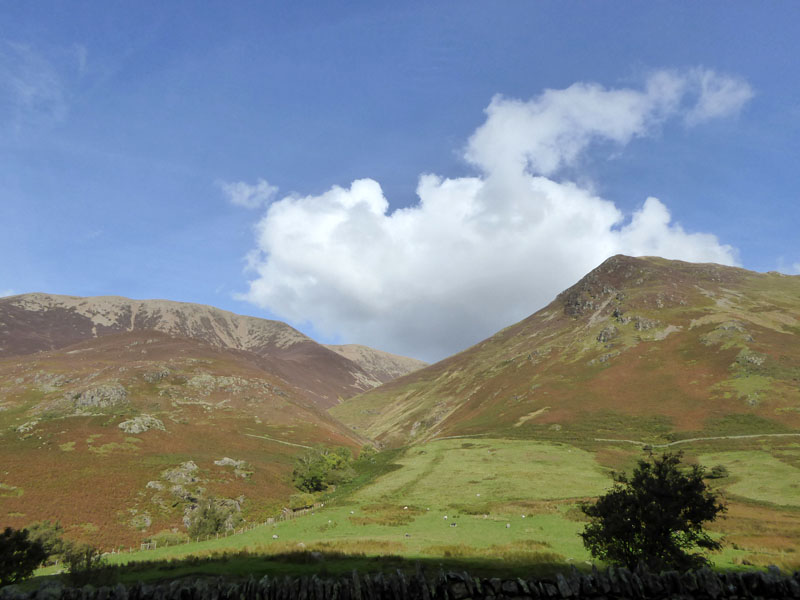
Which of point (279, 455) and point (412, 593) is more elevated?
point (412, 593)

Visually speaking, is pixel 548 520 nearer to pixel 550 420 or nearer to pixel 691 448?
pixel 691 448

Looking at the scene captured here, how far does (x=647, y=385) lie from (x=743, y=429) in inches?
1259

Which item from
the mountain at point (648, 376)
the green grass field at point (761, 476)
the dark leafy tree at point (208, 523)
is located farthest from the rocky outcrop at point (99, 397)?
the green grass field at point (761, 476)

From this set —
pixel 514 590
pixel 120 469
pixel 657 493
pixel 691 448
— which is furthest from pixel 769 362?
pixel 120 469

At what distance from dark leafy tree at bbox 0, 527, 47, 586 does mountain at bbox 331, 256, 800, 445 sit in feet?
327

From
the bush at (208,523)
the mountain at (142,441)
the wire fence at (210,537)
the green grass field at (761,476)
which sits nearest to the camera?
the wire fence at (210,537)

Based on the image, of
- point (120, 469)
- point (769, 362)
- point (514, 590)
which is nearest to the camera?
point (514, 590)

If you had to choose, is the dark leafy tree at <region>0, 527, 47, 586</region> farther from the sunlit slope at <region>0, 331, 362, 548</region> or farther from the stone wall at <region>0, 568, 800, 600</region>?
the sunlit slope at <region>0, 331, 362, 548</region>

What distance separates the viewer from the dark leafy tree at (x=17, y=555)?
653 inches

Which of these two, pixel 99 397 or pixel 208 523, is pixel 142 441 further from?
pixel 208 523

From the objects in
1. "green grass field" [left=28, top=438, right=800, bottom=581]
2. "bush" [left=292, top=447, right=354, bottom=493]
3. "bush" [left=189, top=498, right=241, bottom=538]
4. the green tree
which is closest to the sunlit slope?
"bush" [left=292, top=447, right=354, bottom=493]

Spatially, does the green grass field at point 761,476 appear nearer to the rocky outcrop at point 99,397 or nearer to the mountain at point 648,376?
the mountain at point 648,376

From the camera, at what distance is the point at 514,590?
12.5 metres

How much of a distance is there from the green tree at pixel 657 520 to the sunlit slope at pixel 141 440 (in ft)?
171
